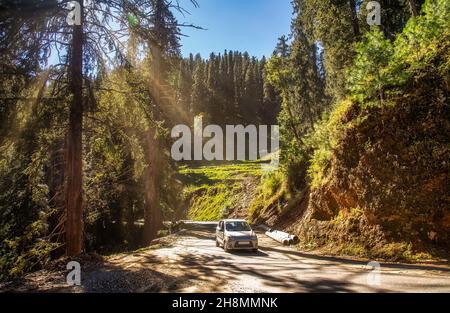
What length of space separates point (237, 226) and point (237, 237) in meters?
1.69

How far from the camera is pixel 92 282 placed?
Answer: 8.88 meters

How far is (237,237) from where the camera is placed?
17297 mm

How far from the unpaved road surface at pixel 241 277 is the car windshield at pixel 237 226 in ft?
15.8

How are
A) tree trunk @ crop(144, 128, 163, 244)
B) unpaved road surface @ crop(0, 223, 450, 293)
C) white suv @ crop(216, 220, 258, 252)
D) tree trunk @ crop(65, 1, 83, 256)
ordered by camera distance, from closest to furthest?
unpaved road surface @ crop(0, 223, 450, 293) < tree trunk @ crop(65, 1, 83, 256) < white suv @ crop(216, 220, 258, 252) < tree trunk @ crop(144, 128, 163, 244)

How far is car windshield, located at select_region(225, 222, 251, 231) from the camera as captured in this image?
18.7 metres

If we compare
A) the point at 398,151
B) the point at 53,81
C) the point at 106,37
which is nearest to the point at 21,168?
the point at 53,81

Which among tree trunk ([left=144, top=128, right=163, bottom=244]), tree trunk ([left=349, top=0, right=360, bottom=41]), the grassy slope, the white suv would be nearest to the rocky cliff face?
the white suv

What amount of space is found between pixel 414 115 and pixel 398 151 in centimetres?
172

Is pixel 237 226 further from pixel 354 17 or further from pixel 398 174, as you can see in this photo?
pixel 354 17

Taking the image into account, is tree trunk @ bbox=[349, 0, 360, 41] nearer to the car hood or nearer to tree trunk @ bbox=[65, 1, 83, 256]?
the car hood

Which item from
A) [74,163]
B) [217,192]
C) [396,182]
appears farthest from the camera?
[217,192]

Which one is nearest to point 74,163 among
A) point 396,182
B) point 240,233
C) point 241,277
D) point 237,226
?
point 241,277

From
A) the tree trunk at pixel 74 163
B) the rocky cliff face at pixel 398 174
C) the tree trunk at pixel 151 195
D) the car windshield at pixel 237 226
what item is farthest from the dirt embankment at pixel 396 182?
the tree trunk at pixel 151 195

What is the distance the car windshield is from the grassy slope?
2611cm
